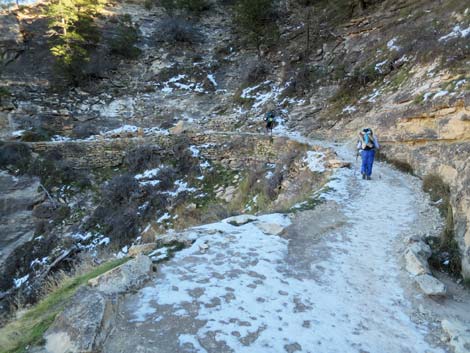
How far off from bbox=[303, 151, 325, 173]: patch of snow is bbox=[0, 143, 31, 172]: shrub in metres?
13.7

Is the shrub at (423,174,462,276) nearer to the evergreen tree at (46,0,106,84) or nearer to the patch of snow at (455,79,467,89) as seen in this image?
the patch of snow at (455,79,467,89)

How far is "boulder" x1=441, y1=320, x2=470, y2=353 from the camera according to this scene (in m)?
2.87

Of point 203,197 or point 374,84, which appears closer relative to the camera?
point 203,197

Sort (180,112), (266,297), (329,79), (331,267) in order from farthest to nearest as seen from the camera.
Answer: (180,112) < (329,79) < (331,267) < (266,297)

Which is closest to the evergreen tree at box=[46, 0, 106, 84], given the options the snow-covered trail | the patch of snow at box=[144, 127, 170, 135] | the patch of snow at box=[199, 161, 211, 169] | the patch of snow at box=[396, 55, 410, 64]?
the patch of snow at box=[144, 127, 170, 135]

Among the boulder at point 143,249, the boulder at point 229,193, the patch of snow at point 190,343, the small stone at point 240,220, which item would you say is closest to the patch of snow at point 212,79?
the boulder at point 229,193

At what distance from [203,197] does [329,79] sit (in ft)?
33.5

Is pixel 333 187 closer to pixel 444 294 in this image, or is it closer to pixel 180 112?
pixel 444 294

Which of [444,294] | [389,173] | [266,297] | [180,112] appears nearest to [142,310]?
[266,297]

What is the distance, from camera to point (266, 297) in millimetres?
3686

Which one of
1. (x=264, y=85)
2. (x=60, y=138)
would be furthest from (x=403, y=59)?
(x=60, y=138)

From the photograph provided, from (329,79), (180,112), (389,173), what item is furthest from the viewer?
(180,112)

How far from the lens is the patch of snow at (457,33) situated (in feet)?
34.8

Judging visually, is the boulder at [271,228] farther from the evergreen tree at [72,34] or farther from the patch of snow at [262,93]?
the evergreen tree at [72,34]
